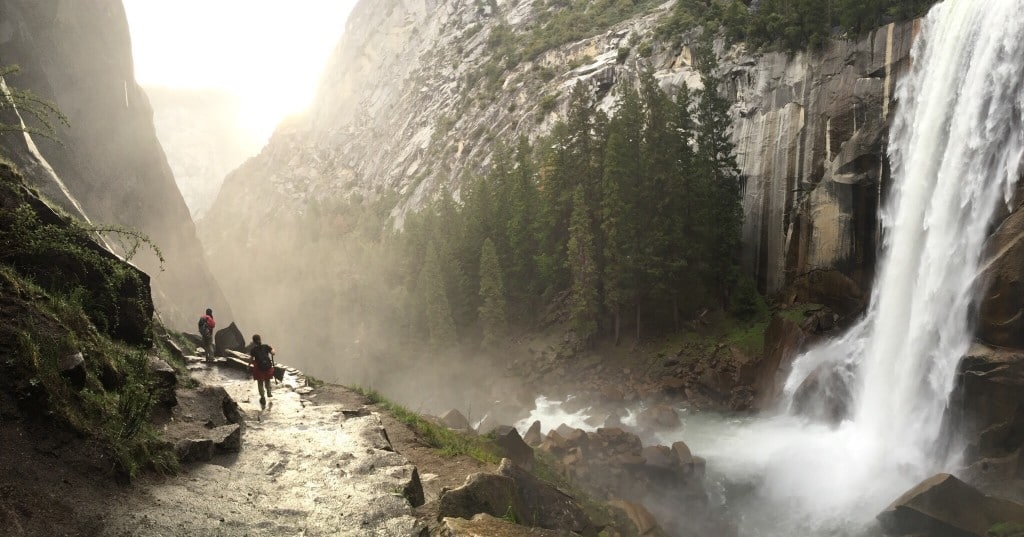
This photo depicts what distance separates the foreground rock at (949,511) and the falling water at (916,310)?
155cm

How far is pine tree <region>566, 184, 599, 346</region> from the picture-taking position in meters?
41.0

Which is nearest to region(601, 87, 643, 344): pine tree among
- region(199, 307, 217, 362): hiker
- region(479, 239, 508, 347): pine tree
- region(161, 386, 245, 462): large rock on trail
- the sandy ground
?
region(479, 239, 508, 347): pine tree

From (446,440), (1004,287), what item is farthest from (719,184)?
(446,440)

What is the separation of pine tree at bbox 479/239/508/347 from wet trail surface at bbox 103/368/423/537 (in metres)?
33.2

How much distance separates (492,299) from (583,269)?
10195mm

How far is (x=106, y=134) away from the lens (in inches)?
2060

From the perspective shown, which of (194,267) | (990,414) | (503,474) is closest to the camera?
(503,474)

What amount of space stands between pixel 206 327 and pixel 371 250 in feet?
172

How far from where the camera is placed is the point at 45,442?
7.48 metres

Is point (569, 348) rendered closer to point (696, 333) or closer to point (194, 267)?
point (696, 333)

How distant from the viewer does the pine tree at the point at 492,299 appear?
4834cm

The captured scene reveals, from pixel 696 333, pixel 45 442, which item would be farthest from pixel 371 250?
pixel 45 442

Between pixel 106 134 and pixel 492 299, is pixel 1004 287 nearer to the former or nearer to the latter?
pixel 492 299

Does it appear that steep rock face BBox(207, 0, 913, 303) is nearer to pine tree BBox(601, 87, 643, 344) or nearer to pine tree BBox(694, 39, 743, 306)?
pine tree BBox(694, 39, 743, 306)
